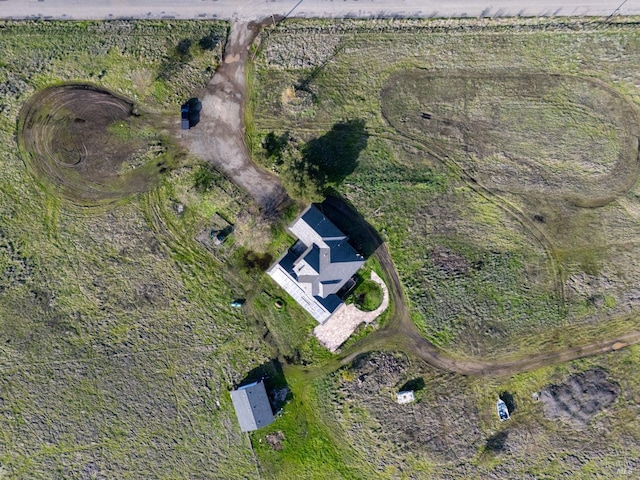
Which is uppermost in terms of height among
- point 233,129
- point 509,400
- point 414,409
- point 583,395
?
point 233,129

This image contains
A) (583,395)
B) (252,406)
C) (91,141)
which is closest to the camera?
(252,406)

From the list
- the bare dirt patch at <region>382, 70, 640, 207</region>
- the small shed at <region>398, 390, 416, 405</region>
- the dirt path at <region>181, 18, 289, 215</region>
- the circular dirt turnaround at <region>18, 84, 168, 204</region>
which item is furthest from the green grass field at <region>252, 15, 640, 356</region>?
the circular dirt turnaround at <region>18, 84, 168, 204</region>

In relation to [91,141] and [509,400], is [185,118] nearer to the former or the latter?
[91,141]

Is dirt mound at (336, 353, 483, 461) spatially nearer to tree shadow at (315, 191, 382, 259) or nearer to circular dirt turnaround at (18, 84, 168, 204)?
tree shadow at (315, 191, 382, 259)

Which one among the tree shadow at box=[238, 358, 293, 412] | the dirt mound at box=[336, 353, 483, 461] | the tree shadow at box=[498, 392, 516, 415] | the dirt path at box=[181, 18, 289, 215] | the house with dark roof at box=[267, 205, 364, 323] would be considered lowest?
the tree shadow at box=[498, 392, 516, 415]

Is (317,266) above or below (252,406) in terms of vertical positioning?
above

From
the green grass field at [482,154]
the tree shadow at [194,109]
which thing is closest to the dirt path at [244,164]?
the tree shadow at [194,109]

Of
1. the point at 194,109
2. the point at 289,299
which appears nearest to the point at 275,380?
the point at 289,299

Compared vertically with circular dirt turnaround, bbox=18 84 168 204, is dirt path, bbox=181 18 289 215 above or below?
below
